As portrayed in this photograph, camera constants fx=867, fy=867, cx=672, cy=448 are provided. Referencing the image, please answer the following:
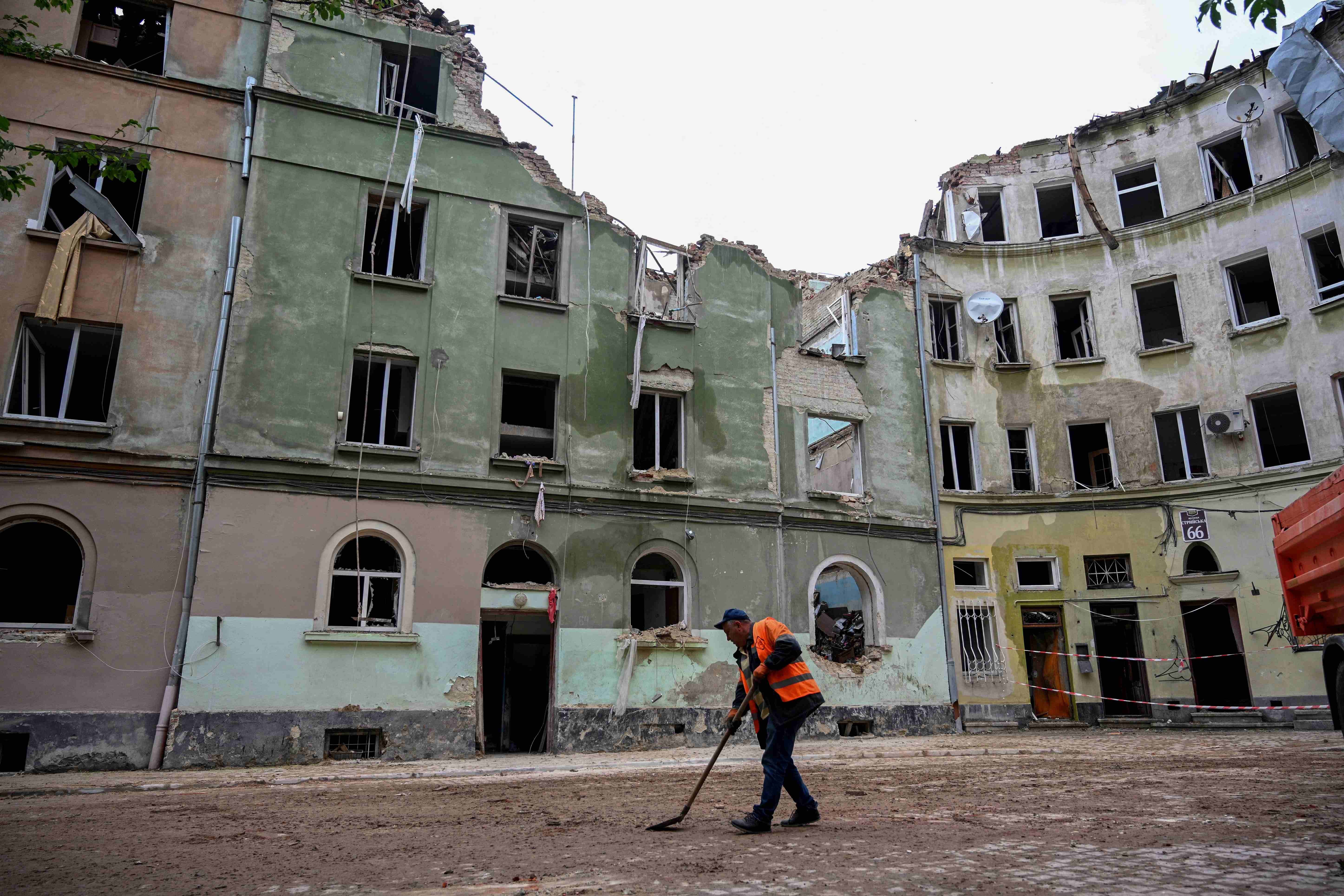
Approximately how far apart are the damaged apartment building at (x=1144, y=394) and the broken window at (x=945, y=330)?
0.07 meters

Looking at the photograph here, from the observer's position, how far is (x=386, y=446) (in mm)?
15031

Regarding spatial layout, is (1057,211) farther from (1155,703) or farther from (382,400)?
(382,400)

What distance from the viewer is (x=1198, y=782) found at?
8477 millimetres

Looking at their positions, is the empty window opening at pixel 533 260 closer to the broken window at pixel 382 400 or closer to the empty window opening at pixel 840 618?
the broken window at pixel 382 400

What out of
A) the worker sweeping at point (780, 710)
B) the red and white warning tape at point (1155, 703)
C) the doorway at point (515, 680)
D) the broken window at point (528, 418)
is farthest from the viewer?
the red and white warning tape at point (1155, 703)

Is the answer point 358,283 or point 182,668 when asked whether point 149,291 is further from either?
point 182,668

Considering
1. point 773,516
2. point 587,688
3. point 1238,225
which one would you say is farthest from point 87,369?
point 1238,225

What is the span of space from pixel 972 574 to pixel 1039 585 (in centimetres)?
161

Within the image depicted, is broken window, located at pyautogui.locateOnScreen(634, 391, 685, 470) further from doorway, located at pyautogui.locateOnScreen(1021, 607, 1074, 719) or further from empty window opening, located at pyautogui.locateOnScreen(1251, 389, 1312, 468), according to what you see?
empty window opening, located at pyautogui.locateOnScreen(1251, 389, 1312, 468)

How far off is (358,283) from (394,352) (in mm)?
1421

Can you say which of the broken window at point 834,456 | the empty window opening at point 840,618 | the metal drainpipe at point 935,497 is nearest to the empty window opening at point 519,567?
the empty window opening at point 840,618

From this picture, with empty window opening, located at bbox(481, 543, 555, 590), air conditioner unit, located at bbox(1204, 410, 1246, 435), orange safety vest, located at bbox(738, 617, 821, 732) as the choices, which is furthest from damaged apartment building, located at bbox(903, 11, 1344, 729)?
orange safety vest, located at bbox(738, 617, 821, 732)

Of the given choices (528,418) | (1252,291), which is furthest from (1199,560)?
(528,418)

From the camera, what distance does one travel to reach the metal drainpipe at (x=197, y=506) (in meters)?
12.6
